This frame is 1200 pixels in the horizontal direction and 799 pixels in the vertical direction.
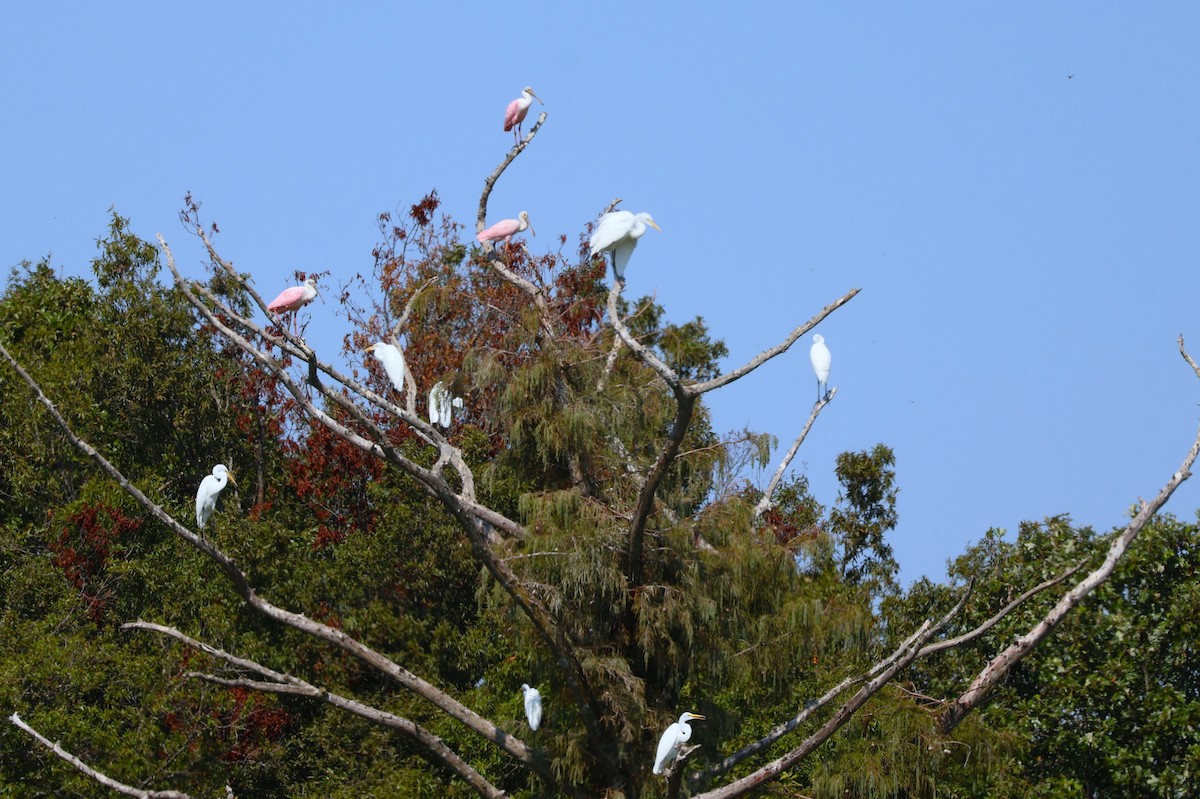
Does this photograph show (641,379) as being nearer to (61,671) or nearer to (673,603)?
(673,603)

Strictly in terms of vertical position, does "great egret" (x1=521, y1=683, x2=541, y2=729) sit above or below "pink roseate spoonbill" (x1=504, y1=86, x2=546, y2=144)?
below

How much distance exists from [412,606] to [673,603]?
377 centimetres

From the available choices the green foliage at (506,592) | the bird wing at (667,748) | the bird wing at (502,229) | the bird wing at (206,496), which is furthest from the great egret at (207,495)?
the bird wing at (667,748)

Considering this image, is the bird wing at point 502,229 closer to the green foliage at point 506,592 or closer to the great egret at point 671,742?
the green foliage at point 506,592

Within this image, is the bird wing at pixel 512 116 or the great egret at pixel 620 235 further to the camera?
the bird wing at pixel 512 116

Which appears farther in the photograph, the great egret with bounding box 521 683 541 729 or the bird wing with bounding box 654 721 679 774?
the great egret with bounding box 521 683 541 729

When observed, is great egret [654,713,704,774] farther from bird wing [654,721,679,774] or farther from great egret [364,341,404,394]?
great egret [364,341,404,394]

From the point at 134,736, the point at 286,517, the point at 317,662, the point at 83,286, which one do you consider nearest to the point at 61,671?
the point at 134,736

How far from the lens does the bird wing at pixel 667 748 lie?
6.88 meters

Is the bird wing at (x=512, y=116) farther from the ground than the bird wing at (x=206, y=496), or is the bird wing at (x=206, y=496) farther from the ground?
the bird wing at (x=512, y=116)

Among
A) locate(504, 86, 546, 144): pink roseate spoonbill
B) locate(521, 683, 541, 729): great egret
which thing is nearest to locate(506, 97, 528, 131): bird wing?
locate(504, 86, 546, 144): pink roseate spoonbill

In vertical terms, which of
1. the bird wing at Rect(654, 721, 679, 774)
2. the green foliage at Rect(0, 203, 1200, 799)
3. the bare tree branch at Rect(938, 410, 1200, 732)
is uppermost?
the green foliage at Rect(0, 203, 1200, 799)

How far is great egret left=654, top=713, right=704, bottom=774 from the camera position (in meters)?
6.87

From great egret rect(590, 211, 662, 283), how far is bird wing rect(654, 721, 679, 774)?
5.99 ft
